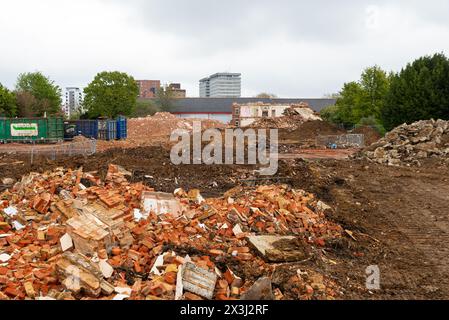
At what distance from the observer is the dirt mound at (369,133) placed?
35.0 metres

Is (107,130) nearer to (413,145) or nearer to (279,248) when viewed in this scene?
(413,145)

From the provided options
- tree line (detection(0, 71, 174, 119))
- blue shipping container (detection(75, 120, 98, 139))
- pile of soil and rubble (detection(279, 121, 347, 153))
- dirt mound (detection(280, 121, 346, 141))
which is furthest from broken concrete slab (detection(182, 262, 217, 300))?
tree line (detection(0, 71, 174, 119))

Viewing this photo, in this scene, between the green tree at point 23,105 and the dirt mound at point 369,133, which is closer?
Answer: the dirt mound at point 369,133

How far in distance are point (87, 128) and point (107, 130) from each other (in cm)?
146

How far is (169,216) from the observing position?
940cm

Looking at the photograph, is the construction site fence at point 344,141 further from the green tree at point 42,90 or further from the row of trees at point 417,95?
the green tree at point 42,90

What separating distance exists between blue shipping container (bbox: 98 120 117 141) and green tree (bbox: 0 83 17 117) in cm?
1367

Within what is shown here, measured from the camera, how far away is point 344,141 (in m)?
32.6

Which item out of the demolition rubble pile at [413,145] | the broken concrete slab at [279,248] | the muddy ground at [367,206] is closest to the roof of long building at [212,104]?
the demolition rubble pile at [413,145]

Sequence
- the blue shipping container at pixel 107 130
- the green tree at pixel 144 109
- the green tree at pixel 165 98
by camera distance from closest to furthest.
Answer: the blue shipping container at pixel 107 130 < the green tree at pixel 144 109 < the green tree at pixel 165 98

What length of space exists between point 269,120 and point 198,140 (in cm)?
3169

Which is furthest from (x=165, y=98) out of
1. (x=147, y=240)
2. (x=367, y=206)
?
(x=147, y=240)

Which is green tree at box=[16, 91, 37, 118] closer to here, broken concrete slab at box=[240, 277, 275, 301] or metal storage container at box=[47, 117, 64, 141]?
metal storage container at box=[47, 117, 64, 141]

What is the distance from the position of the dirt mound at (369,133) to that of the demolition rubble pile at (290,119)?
1321cm
